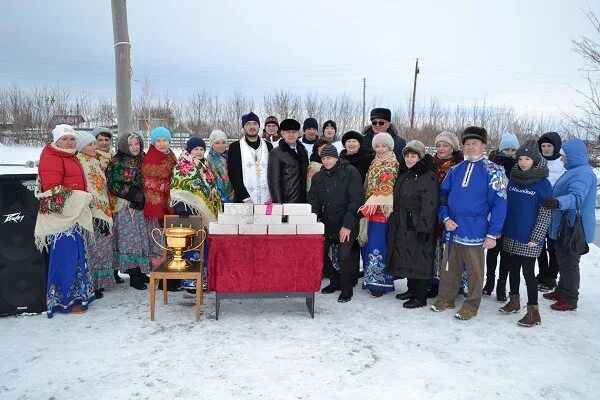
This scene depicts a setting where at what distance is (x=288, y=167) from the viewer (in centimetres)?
435

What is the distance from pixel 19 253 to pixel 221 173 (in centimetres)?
196

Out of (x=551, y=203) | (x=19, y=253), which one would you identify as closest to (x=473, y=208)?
(x=551, y=203)

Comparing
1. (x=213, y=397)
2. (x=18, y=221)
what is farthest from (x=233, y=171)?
(x=213, y=397)

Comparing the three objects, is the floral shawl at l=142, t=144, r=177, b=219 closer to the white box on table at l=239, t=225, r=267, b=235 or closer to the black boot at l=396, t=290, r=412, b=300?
the white box on table at l=239, t=225, r=267, b=235

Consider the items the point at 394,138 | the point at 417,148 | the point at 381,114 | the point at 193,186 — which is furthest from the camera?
the point at 394,138

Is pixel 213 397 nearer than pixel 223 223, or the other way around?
pixel 213 397

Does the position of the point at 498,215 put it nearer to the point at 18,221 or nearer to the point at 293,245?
the point at 293,245

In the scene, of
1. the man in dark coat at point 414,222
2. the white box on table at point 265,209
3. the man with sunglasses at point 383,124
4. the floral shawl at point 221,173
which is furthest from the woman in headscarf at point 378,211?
the floral shawl at point 221,173

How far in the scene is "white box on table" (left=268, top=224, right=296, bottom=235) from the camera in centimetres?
357

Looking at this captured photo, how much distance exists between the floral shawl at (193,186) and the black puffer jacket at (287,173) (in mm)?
653

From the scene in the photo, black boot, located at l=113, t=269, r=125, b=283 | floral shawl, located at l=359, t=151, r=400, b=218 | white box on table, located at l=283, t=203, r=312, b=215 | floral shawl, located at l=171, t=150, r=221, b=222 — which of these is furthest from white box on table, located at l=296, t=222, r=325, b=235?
black boot, located at l=113, t=269, r=125, b=283

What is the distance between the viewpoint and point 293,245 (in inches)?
142

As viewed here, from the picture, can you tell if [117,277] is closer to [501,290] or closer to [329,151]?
[329,151]

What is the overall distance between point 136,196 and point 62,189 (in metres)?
0.72
